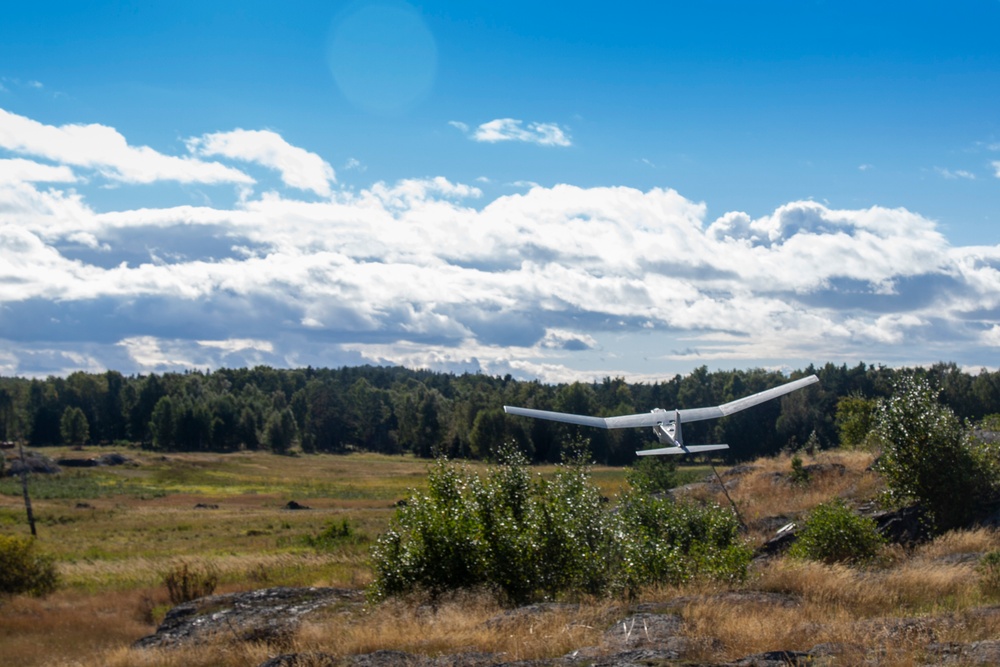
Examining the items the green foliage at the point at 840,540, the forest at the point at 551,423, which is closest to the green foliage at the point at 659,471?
the green foliage at the point at 840,540

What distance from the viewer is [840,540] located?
2441 cm

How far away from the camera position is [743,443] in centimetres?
14050

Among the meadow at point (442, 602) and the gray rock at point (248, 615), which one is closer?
the meadow at point (442, 602)

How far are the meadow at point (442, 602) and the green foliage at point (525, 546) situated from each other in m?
1.12

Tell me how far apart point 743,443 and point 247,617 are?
129m

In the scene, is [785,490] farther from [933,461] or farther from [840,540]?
[840,540]

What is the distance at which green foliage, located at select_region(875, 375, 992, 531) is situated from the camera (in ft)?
92.6

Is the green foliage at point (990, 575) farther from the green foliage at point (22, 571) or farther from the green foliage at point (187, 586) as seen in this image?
the green foliage at point (22, 571)

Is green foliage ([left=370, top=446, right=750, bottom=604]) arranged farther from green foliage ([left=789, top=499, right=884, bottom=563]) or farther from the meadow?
green foliage ([left=789, top=499, right=884, bottom=563])

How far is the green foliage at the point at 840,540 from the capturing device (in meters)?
24.3

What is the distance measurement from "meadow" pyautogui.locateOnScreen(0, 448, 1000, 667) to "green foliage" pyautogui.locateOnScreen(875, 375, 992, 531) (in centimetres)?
236

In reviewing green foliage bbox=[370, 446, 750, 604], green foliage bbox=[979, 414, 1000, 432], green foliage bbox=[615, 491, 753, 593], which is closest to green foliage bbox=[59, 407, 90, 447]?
green foliage bbox=[370, 446, 750, 604]

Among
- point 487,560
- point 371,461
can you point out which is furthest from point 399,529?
point 371,461

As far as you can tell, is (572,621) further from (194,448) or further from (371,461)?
(194,448)
